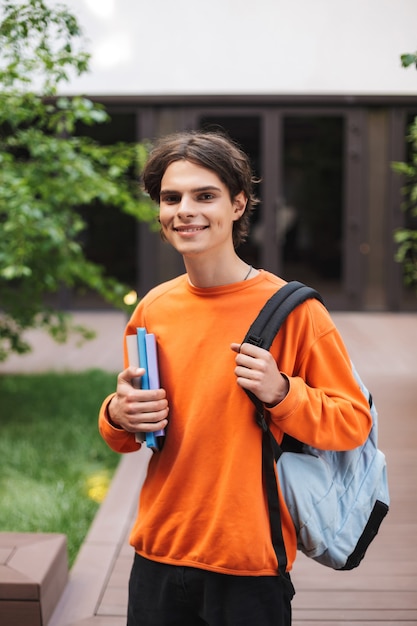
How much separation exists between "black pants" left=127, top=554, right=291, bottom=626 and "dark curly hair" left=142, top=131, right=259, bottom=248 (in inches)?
30.5

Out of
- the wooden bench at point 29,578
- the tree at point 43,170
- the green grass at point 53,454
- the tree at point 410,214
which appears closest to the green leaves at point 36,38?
the tree at point 43,170

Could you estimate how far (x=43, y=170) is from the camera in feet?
16.0

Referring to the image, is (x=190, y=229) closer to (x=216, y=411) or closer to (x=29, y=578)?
(x=216, y=411)

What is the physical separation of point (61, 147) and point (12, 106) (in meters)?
0.65

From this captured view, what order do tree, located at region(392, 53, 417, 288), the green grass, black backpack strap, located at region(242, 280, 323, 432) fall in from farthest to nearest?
1. tree, located at region(392, 53, 417, 288)
2. the green grass
3. black backpack strap, located at region(242, 280, 323, 432)

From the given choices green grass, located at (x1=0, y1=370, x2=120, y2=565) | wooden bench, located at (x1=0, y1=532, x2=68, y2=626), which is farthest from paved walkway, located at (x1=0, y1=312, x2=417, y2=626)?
green grass, located at (x1=0, y1=370, x2=120, y2=565)

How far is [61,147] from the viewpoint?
188 inches

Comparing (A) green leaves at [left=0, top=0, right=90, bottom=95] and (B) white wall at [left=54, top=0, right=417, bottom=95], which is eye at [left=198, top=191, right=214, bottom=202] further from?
(A) green leaves at [left=0, top=0, right=90, bottom=95]

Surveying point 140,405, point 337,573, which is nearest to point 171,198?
point 140,405

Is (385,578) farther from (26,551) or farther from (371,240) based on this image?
(371,240)

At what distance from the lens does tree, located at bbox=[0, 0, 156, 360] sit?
11.6 feet

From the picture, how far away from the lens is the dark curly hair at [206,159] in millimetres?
1513

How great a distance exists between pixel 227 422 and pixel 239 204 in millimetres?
464

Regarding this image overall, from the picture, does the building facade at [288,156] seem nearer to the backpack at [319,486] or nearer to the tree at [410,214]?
the tree at [410,214]
